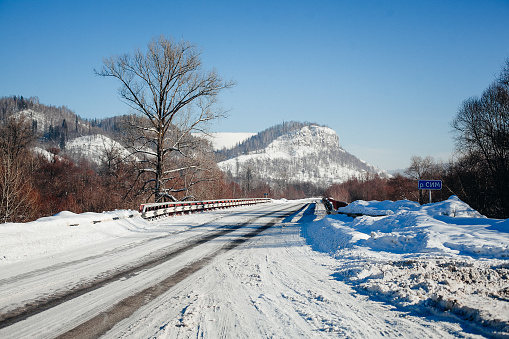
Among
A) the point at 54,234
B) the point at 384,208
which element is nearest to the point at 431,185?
the point at 384,208

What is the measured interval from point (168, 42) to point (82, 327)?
19.8 metres

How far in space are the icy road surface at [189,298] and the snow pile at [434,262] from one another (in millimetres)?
324

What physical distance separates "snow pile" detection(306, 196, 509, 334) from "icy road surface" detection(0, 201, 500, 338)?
32 centimetres

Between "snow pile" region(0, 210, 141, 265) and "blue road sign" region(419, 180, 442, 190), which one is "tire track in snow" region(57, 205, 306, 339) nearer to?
"snow pile" region(0, 210, 141, 265)

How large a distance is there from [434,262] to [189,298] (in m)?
4.74

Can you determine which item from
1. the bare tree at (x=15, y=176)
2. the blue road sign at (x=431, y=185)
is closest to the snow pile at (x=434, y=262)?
the blue road sign at (x=431, y=185)

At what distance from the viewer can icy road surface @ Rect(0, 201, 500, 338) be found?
10.7 feet

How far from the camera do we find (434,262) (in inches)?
224

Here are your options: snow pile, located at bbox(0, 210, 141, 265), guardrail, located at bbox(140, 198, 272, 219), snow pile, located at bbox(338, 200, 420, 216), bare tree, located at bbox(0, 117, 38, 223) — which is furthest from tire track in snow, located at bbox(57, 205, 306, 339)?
bare tree, located at bbox(0, 117, 38, 223)

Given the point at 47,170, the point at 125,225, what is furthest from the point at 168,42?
the point at 47,170

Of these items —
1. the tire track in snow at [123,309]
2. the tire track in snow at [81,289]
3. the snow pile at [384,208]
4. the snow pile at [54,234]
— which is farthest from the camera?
the snow pile at [384,208]

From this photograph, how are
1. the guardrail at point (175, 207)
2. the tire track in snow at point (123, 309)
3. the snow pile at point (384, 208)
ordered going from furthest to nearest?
1. the guardrail at point (175, 207)
2. the snow pile at point (384, 208)
3. the tire track in snow at point (123, 309)

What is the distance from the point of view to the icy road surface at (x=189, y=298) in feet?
10.7

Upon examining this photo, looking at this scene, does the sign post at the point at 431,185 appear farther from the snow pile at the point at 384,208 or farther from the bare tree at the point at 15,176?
the bare tree at the point at 15,176
